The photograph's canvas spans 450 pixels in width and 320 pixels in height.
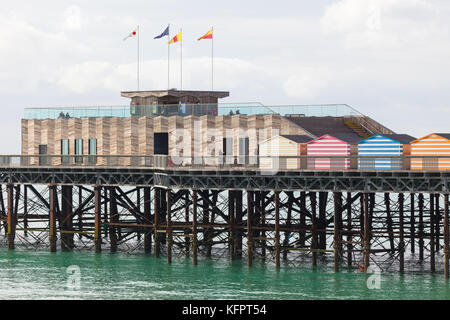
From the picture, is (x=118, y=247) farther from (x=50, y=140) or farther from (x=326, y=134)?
(x=326, y=134)

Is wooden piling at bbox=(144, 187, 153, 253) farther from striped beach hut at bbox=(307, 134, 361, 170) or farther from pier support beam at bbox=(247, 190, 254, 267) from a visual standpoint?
striped beach hut at bbox=(307, 134, 361, 170)

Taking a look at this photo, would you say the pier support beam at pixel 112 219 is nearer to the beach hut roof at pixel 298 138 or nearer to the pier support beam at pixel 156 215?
the pier support beam at pixel 156 215

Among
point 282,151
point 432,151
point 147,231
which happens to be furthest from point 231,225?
point 432,151

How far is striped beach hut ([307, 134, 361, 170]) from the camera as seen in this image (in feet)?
213

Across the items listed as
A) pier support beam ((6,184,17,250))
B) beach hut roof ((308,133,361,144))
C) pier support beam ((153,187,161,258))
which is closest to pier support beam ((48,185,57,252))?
pier support beam ((6,184,17,250))

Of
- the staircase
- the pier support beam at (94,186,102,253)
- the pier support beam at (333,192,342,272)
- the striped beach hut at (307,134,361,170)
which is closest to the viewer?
the pier support beam at (333,192,342,272)

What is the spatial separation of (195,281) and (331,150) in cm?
1263

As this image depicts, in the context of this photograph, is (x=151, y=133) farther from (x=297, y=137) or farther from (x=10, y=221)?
(x=297, y=137)

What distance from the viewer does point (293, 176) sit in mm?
65625

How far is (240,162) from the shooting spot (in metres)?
72.8

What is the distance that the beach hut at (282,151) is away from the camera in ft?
221

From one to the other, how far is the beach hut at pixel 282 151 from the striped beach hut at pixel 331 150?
2.71ft

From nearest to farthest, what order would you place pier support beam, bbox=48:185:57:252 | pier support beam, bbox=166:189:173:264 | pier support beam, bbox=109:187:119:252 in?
pier support beam, bbox=166:189:173:264
pier support beam, bbox=109:187:119:252
pier support beam, bbox=48:185:57:252
